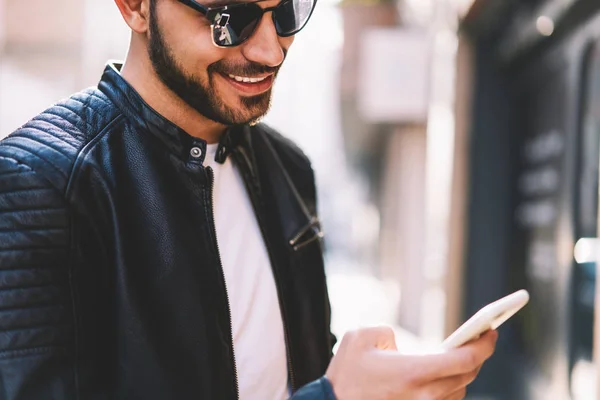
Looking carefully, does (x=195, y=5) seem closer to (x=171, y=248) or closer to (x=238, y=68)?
(x=238, y=68)

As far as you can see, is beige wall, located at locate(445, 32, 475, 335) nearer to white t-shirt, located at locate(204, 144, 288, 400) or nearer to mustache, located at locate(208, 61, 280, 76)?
white t-shirt, located at locate(204, 144, 288, 400)

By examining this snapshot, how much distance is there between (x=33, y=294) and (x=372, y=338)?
683 mm

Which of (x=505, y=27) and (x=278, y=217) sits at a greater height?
(x=505, y=27)

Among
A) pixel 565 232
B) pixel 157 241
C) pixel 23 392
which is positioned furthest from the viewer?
pixel 565 232

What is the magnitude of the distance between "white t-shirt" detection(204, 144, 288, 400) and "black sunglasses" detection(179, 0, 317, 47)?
320mm

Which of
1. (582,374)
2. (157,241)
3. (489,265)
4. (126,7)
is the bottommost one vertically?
(582,374)

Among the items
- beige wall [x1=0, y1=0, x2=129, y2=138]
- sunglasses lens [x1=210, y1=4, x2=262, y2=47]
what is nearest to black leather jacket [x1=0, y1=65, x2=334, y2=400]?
sunglasses lens [x1=210, y1=4, x2=262, y2=47]

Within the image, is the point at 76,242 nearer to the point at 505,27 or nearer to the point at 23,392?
the point at 23,392

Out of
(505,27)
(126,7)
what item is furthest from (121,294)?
(505,27)

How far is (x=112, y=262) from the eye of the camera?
1.60 meters

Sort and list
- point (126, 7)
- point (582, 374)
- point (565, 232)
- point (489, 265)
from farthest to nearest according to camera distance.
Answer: point (489, 265)
point (565, 232)
point (582, 374)
point (126, 7)

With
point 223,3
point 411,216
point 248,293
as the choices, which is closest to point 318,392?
point 248,293

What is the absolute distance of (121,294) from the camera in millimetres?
1581

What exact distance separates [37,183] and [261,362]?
0.72m
